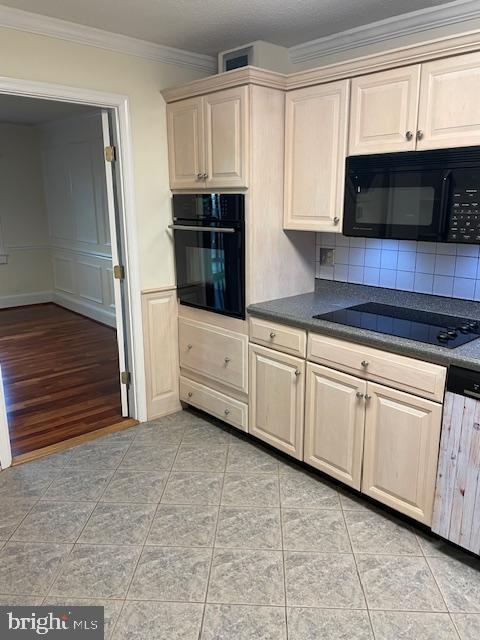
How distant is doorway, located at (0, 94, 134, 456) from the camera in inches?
132

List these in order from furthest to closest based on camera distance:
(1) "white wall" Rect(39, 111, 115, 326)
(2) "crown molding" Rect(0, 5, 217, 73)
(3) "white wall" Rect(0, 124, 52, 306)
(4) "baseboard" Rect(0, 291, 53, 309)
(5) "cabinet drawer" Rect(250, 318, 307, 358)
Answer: (4) "baseboard" Rect(0, 291, 53, 309), (3) "white wall" Rect(0, 124, 52, 306), (1) "white wall" Rect(39, 111, 115, 326), (5) "cabinet drawer" Rect(250, 318, 307, 358), (2) "crown molding" Rect(0, 5, 217, 73)

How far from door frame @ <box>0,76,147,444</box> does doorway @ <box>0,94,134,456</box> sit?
0.18ft

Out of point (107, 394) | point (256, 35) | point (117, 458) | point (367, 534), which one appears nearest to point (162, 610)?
point (367, 534)

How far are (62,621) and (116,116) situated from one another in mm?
2574

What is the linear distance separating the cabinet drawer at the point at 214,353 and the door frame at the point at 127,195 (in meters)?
0.30

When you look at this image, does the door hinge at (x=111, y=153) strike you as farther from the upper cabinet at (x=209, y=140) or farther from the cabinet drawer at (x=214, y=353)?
the cabinet drawer at (x=214, y=353)

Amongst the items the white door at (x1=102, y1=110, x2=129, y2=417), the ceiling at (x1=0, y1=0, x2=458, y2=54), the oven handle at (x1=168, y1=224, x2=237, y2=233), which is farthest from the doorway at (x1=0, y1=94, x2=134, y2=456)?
the ceiling at (x1=0, y1=0, x2=458, y2=54)

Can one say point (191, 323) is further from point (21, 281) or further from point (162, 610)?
point (21, 281)

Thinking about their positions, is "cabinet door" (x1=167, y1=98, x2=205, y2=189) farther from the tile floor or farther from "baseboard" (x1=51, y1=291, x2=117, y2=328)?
"baseboard" (x1=51, y1=291, x2=117, y2=328)

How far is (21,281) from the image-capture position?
6.68 metres

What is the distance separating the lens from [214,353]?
313cm

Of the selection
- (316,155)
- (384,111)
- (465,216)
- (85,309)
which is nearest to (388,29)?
(384,111)

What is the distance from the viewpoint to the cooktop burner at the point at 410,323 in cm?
213

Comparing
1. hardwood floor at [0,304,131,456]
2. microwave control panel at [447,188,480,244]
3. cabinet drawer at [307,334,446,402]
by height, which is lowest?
hardwood floor at [0,304,131,456]
